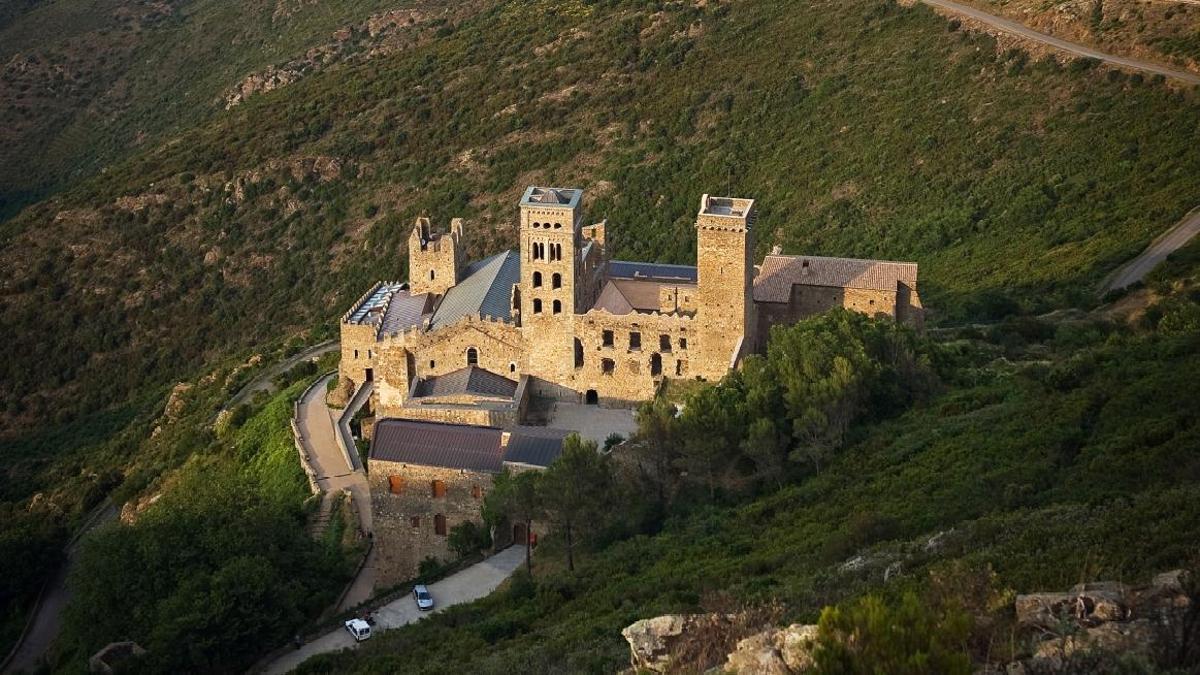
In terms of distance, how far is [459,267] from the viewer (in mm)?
52250

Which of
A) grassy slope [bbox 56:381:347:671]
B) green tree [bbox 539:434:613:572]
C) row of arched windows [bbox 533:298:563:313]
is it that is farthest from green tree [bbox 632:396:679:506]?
grassy slope [bbox 56:381:347:671]

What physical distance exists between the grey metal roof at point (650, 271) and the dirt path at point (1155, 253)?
47.8 ft

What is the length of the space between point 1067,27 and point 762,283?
3371 centimetres

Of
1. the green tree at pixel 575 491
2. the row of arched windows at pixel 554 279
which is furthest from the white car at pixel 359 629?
the row of arched windows at pixel 554 279

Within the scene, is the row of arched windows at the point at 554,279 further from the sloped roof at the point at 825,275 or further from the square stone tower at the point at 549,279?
the sloped roof at the point at 825,275

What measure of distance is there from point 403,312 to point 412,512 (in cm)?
1039

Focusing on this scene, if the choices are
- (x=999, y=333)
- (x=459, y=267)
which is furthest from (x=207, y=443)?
(x=999, y=333)

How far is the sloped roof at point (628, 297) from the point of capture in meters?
47.2

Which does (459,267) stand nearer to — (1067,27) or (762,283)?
(762,283)

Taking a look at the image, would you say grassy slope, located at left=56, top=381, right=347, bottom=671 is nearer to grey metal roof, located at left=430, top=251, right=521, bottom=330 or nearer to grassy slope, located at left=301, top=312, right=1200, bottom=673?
grassy slope, located at left=301, top=312, right=1200, bottom=673

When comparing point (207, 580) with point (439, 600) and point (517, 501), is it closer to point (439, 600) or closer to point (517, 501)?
point (439, 600)

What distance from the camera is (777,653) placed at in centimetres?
1859

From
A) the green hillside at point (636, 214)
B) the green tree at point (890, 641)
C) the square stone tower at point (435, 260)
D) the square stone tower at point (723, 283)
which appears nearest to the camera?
the green tree at point (890, 641)

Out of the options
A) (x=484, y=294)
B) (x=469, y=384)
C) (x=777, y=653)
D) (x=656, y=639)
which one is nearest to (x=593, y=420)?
(x=469, y=384)
